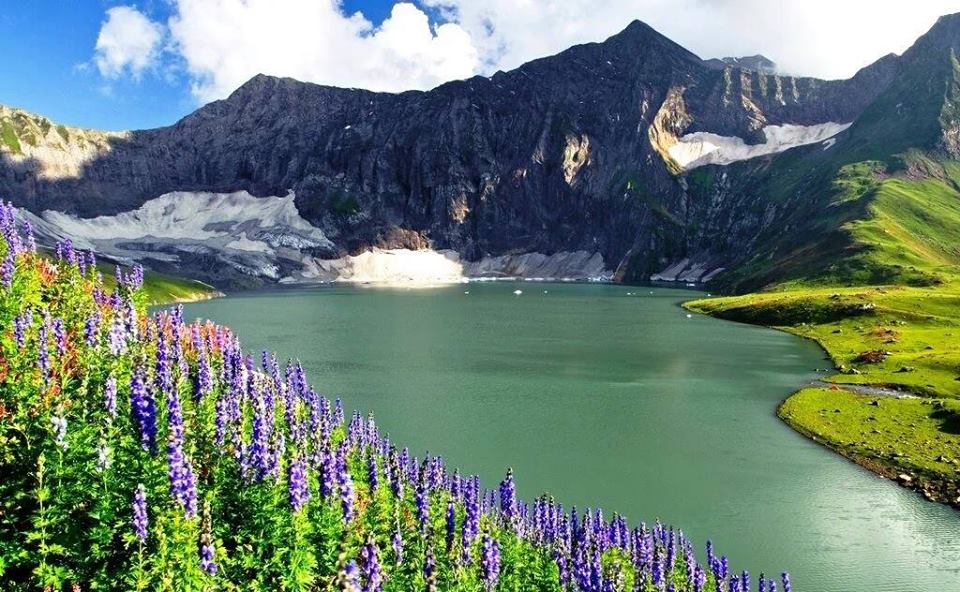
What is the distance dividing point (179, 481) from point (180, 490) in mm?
195

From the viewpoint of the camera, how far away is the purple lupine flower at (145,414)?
626 inches

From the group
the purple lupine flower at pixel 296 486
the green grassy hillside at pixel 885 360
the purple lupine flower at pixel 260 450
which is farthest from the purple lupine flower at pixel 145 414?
the green grassy hillside at pixel 885 360

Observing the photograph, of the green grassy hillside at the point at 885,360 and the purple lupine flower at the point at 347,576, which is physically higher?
the purple lupine flower at the point at 347,576

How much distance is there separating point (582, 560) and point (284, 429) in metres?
11.7

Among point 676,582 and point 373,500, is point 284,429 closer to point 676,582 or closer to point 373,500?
point 373,500

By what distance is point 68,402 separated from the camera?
18.0m

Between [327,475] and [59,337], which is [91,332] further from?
[327,475]

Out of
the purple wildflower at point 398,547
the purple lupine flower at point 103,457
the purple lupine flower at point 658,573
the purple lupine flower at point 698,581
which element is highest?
the purple lupine flower at point 103,457

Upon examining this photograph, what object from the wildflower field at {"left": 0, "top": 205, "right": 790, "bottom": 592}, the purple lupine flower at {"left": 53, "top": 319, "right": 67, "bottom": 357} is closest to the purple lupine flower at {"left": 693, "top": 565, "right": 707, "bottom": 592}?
the wildflower field at {"left": 0, "top": 205, "right": 790, "bottom": 592}

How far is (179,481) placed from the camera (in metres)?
13.8

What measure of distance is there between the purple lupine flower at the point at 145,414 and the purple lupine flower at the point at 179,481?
2.40 metres

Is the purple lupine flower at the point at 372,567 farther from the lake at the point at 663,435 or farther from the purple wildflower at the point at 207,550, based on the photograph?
the lake at the point at 663,435

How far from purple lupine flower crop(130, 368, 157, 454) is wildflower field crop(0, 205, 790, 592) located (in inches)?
1.8

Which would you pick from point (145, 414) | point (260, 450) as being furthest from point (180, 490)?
point (260, 450)
